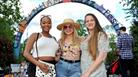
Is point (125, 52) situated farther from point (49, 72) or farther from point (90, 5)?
point (90, 5)

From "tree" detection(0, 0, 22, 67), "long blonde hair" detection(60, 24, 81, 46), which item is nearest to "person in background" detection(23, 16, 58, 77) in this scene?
"long blonde hair" detection(60, 24, 81, 46)

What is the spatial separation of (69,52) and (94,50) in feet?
2.37

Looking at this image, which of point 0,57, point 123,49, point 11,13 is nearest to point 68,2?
point 123,49

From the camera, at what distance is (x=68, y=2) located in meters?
28.9

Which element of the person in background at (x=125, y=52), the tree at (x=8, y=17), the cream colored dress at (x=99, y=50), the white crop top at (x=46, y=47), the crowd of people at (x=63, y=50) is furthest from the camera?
the tree at (x=8, y=17)

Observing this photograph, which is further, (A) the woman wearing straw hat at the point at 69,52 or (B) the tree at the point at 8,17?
(B) the tree at the point at 8,17

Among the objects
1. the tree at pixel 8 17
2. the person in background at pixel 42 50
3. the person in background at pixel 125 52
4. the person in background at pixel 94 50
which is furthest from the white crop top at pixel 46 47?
the tree at pixel 8 17

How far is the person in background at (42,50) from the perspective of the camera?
311 inches

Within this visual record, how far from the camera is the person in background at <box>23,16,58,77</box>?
789cm

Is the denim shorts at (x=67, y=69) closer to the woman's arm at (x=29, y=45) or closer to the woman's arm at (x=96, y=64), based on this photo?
the woman's arm at (x=29, y=45)

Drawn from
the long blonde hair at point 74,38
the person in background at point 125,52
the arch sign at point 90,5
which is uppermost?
the arch sign at point 90,5

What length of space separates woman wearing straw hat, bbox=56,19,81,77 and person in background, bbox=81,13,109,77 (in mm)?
356

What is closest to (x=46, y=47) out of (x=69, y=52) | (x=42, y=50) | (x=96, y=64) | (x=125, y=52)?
(x=42, y=50)

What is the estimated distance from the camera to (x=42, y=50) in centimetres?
795
